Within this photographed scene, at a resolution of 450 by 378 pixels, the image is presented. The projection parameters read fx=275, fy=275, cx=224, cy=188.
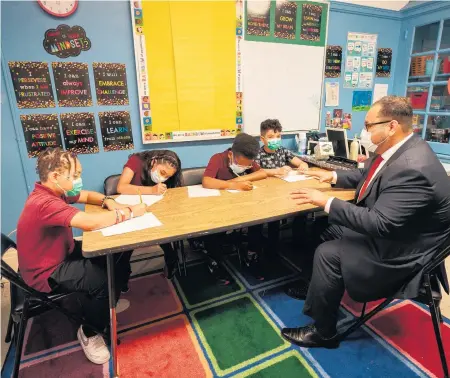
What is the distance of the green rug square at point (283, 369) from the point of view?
1.41m

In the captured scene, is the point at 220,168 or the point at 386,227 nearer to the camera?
the point at 386,227

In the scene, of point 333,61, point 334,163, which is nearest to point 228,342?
point 334,163

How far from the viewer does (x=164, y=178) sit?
207 cm

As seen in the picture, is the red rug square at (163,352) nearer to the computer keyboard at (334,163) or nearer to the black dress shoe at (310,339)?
the black dress shoe at (310,339)

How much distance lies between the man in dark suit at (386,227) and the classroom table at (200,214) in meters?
0.22

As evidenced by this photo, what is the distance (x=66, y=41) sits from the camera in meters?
2.32

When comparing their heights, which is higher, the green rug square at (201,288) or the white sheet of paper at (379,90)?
the white sheet of paper at (379,90)

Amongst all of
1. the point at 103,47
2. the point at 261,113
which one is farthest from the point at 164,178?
the point at 261,113

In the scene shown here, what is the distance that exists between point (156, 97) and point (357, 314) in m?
2.48

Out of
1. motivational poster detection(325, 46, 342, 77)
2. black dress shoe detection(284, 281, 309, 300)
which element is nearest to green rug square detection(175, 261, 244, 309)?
black dress shoe detection(284, 281, 309, 300)

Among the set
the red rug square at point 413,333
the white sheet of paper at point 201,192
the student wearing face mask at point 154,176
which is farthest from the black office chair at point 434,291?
the student wearing face mask at point 154,176

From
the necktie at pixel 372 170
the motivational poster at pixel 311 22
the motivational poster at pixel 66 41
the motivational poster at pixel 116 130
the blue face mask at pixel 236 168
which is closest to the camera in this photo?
the necktie at pixel 372 170

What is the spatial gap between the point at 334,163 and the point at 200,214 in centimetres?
177

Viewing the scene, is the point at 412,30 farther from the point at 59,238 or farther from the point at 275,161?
the point at 59,238
